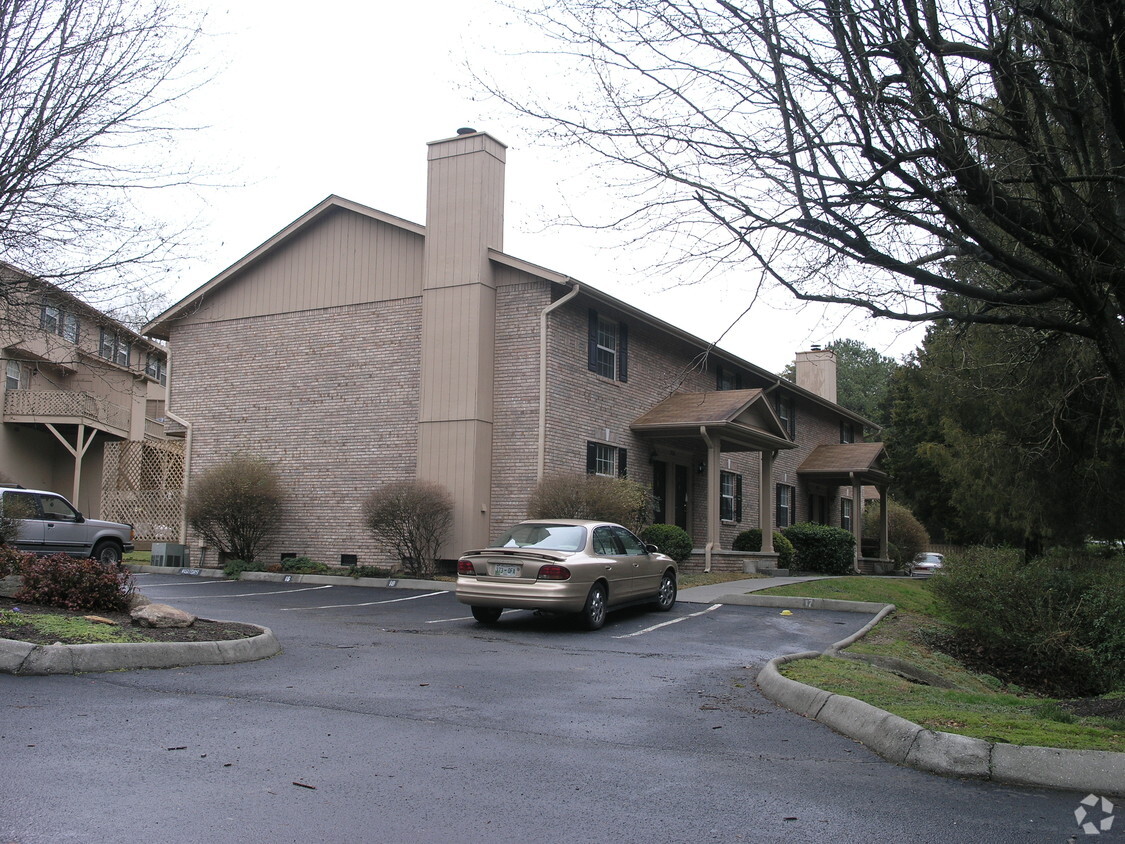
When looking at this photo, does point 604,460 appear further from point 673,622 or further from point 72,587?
point 72,587

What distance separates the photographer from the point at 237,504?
72.0ft

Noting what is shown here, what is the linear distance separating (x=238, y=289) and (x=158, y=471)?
22.4ft

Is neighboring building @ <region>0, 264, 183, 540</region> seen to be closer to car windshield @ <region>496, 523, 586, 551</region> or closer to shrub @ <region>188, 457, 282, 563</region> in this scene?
shrub @ <region>188, 457, 282, 563</region>

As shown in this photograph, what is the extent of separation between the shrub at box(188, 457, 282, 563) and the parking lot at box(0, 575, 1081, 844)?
12806 millimetres

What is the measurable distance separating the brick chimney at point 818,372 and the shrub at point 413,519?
23321 mm

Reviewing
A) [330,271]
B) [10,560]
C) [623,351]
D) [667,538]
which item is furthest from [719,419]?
[10,560]

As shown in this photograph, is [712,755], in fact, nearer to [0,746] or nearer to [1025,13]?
[0,746]

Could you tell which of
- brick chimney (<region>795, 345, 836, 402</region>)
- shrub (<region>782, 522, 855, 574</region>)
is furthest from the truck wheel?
brick chimney (<region>795, 345, 836, 402</region>)

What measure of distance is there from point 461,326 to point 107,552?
8.73 m

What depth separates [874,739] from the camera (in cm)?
659

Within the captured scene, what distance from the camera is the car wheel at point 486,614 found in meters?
13.4

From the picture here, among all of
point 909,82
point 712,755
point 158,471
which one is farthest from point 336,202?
point 712,755

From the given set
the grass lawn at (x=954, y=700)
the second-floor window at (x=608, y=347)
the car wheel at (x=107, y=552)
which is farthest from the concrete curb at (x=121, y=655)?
the second-floor window at (x=608, y=347)

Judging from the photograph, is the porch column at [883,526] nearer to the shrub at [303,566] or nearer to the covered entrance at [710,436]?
the covered entrance at [710,436]
